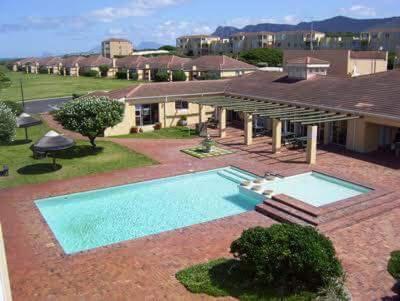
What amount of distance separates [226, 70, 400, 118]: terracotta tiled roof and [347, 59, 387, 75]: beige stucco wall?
48.9 ft

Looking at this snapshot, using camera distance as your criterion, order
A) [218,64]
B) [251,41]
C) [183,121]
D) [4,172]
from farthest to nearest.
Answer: [251,41]
[218,64]
[183,121]
[4,172]

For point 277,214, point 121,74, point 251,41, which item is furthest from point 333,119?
point 251,41

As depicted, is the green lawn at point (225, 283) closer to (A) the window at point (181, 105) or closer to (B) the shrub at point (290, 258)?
(B) the shrub at point (290, 258)

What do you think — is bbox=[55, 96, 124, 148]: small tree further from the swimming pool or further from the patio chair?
the swimming pool

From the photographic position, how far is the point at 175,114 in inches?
1543

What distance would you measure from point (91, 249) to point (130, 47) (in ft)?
591

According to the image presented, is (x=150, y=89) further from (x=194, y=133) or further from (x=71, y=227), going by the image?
(x=71, y=227)

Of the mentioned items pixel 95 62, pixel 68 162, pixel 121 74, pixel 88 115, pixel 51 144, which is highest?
pixel 95 62

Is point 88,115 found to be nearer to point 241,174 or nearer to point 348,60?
point 241,174

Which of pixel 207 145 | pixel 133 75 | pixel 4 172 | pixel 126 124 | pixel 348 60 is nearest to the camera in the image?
pixel 4 172

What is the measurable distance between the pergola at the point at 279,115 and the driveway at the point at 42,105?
23.5 m

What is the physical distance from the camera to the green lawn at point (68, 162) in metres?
24.6

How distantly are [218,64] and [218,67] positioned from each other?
152cm

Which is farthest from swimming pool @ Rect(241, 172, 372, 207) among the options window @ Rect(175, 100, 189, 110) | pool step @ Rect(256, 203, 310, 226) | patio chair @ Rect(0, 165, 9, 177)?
window @ Rect(175, 100, 189, 110)
